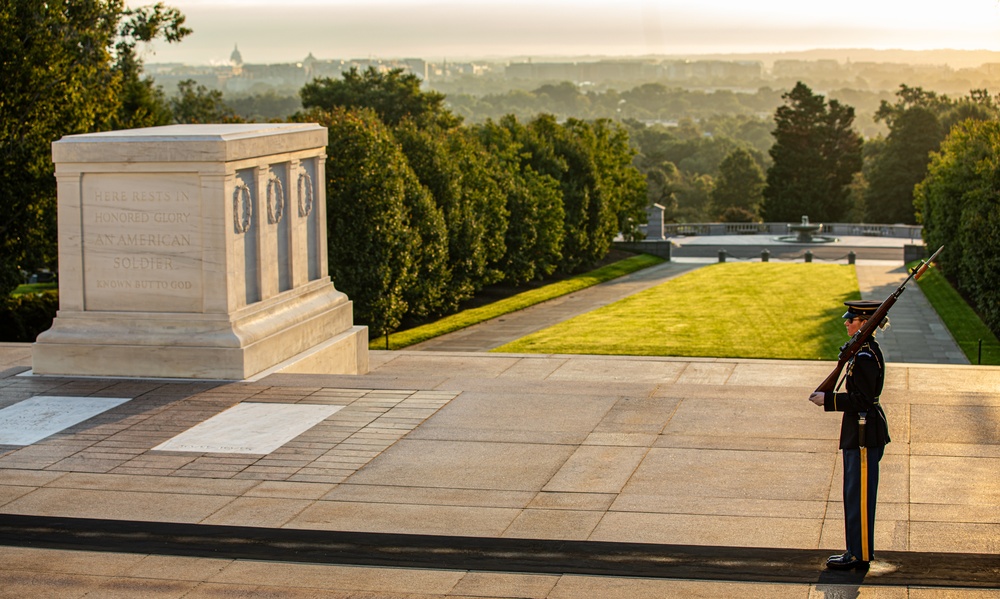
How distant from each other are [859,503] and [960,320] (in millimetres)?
29043

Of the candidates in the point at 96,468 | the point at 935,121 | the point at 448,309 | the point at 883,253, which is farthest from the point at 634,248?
the point at 96,468

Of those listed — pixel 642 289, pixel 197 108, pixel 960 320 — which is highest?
pixel 197 108

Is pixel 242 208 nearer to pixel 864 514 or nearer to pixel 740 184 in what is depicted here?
pixel 864 514

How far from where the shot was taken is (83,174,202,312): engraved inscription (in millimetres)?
14930

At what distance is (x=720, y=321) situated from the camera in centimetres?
3344

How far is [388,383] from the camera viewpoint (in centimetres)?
1494

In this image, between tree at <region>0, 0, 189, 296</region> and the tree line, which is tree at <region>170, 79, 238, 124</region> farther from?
tree at <region>0, 0, 189, 296</region>

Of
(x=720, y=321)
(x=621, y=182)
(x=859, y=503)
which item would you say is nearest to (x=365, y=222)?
(x=720, y=321)

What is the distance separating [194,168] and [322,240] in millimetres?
3626

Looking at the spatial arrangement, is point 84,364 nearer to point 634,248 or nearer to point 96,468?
point 96,468

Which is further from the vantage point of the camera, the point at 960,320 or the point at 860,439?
the point at 960,320

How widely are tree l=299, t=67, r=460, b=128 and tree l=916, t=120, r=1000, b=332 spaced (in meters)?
32.1

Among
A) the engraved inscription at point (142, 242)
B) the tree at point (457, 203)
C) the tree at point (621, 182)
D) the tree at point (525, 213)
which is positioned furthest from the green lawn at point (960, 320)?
the engraved inscription at point (142, 242)

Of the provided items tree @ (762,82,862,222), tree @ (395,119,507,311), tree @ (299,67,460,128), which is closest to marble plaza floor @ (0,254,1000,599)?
tree @ (395,119,507,311)
